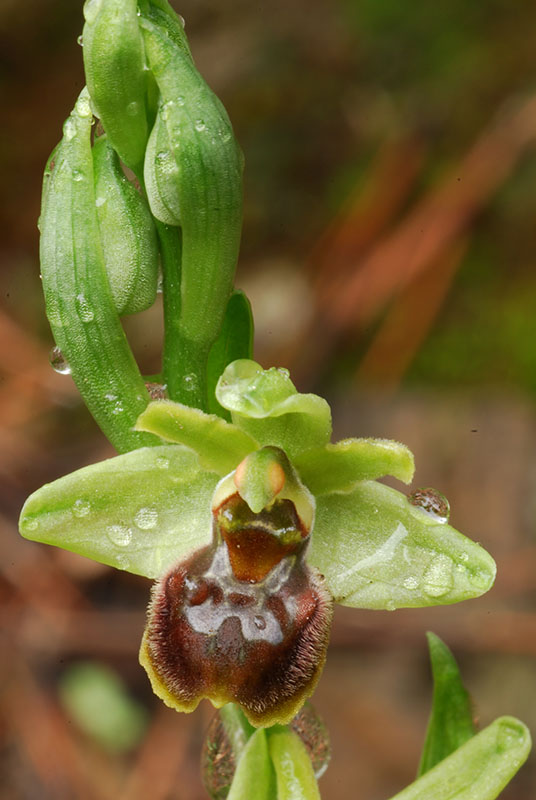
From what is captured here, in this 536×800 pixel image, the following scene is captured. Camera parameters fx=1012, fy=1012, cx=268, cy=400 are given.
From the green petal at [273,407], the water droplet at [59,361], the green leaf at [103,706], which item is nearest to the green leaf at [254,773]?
the green petal at [273,407]

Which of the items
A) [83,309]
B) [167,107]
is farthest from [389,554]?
[167,107]

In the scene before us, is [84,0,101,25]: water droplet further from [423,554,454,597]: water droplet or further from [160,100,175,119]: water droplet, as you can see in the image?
[423,554,454,597]: water droplet

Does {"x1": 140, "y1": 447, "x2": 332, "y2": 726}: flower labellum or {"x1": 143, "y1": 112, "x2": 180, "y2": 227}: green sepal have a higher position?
{"x1": 143, "y1": 112, "x2": 180, "y2": 227}: green sepal

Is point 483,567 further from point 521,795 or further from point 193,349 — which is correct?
point 521,795

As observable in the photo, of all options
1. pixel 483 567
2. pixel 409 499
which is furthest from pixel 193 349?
pixel 483 567

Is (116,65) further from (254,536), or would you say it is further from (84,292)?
(254,536)

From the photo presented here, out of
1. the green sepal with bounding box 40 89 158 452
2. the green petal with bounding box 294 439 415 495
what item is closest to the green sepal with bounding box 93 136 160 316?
the green sepal with bounding box 40 89 158 452

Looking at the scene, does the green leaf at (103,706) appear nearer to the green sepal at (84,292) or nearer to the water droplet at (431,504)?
the green sepal at (84,292)
